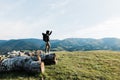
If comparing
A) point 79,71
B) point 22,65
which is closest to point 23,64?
point 22,65

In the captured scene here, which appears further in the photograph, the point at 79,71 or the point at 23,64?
the point at 79,71

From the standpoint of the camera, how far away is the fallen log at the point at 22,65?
98.9ft

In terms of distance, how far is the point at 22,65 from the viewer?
30953 millimetres

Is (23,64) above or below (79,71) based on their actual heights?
above

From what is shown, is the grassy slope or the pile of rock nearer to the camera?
the grassy slope

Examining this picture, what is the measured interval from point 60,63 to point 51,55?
2.25 metres

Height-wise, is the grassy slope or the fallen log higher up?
the fallen log

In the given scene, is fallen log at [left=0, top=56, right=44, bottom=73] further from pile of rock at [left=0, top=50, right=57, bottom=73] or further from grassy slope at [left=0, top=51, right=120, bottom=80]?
grassy slope at [left=0, top=51, right=120, bottom=80]

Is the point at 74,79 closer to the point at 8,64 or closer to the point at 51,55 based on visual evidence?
the point at 51,55

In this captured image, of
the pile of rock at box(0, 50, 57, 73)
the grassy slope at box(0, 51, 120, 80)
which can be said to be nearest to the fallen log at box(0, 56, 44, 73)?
the pile of rock at box(0, 50, 57, 73)

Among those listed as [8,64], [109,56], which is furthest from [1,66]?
[109,56]

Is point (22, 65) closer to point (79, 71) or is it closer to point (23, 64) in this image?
point (23, 64)

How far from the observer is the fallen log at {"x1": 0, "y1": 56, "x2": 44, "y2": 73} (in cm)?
3016

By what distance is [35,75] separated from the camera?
1178 inches
